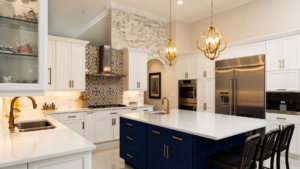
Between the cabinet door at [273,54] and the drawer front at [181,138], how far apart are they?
9.52ft

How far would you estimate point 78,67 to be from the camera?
180 inches

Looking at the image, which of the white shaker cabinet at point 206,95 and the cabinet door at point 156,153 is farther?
the white shaker cabinet at point 206,95

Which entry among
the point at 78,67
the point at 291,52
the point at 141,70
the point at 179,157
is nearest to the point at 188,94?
the point at 141,70

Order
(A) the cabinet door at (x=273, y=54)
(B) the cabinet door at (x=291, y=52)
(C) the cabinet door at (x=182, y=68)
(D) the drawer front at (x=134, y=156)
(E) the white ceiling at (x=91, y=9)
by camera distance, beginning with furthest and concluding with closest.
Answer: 1. (C) the cabinet door at (x=182, y=68)
2. (E) the white ceiling at (x=91, y=9)
3. (A) the cabinet door at (x=273, y=54)
4. (B) the cabinet door at (x=291, y=52)
5. (D) the drawer front at (x=134, y=156)

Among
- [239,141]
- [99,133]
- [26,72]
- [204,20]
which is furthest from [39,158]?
[204,20]

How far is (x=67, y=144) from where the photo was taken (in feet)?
5.30

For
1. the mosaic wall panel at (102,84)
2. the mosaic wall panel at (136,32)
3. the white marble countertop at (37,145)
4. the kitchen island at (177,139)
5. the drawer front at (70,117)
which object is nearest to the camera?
the white marble countertop at (37,145)

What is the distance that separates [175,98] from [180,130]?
396cm

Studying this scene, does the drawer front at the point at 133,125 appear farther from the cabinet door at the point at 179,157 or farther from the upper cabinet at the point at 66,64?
the upper cabinet at the point at 66,64

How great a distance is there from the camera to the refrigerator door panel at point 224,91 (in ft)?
15.2

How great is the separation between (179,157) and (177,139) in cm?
22

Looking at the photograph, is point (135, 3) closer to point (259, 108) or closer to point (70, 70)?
point (70, 70)

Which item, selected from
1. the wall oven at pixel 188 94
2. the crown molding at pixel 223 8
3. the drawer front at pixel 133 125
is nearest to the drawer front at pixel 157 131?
the drawer front at pixel 133 125

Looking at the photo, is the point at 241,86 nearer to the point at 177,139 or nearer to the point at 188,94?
the point at 188,94
